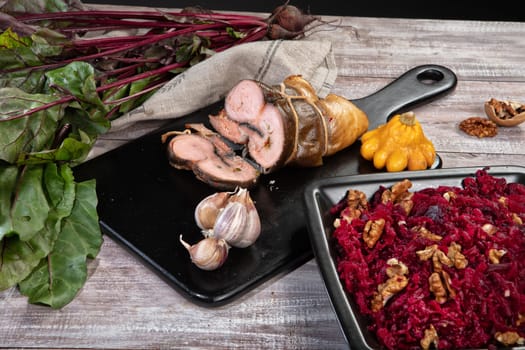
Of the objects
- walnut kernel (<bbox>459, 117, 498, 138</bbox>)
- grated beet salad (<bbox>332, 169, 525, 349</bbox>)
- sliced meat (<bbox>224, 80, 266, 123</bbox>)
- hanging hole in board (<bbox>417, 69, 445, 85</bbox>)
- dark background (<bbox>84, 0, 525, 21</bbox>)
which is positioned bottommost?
dark background (<bbox>84, 0, 525, 21</bbox>)

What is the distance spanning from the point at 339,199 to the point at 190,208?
0.71 metres

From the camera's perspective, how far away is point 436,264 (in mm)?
2211

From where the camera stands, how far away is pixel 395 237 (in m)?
2.38

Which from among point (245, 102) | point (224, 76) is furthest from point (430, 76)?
point (245, 102)

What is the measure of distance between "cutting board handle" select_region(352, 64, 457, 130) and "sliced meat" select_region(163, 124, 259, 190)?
80cm

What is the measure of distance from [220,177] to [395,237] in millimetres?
945

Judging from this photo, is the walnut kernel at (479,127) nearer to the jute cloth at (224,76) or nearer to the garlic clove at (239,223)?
the jute cloth at (224,76)

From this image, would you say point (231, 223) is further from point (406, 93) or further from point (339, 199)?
point (406, 93)

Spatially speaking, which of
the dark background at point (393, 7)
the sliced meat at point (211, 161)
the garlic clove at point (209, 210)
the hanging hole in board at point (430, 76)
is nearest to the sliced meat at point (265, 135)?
the sliced meat at point (211, 161)

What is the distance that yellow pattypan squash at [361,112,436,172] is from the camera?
3.07 m

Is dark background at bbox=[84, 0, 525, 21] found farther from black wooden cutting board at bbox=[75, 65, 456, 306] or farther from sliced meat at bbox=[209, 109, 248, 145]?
sliced meat at bbox=[209, 109, 248, 145]

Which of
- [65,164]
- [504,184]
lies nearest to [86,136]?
[65,164]

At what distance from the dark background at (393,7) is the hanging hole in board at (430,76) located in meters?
2.47

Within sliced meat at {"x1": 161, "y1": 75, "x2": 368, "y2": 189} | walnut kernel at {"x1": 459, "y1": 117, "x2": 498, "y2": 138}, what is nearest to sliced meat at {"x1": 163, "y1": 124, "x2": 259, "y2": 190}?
sliced meat at {"x1": 161, "y1": 75, "x2": 368, "y2": 189}
